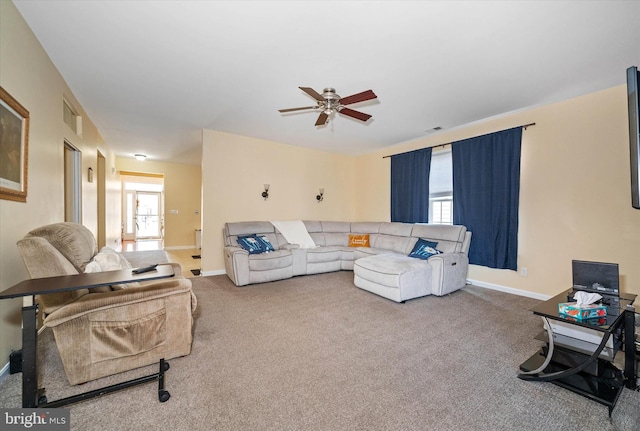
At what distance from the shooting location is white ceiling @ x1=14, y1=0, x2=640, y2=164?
1914 mm

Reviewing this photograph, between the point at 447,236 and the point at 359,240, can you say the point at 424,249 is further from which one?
the point at 359,240

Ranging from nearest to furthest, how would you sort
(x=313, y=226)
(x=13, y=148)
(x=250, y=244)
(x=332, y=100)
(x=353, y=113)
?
(x=13, y=148)
(x=332, y=100)
(x=353, y=113)
(x=250, y=244)
(x=313, y=226)

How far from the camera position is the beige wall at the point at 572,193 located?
9.58 ft

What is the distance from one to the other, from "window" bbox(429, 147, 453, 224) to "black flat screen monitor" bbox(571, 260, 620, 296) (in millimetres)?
2533

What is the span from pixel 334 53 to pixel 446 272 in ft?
9.99

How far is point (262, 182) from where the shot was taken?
211 inches

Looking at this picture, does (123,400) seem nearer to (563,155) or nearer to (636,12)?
(636,12)

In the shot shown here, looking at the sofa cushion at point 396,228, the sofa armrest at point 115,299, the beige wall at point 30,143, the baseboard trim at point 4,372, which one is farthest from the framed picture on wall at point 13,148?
the sofa cushion at point 396,228

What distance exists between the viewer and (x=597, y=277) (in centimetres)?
212

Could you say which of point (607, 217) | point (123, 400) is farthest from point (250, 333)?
point (607, 217)

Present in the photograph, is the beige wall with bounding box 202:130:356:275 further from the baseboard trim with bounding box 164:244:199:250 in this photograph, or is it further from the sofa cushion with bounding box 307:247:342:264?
the baseboard trim with bounding box 164:244:199:250

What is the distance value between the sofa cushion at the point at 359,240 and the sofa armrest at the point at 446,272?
69.8 inches

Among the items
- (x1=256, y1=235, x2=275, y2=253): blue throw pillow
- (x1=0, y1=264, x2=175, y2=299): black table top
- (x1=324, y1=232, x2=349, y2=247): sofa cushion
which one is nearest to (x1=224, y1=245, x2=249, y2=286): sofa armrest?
(x1=256, y1=235, x2=275, y2=253): blue throw pillow

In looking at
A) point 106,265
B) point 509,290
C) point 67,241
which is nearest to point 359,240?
point 509,290
